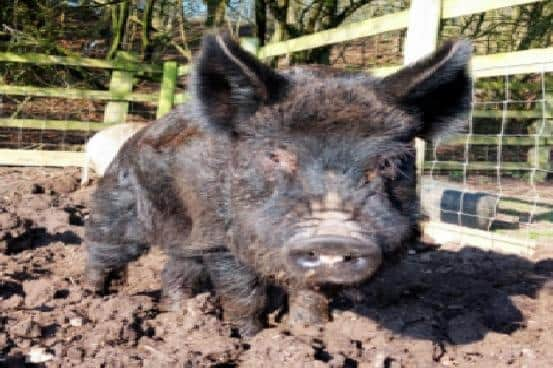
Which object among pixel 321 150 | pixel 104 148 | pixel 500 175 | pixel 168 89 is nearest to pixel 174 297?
pixel 321 150

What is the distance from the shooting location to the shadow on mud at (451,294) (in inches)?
140

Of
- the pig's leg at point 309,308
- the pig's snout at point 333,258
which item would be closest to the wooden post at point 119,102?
the pig's leg at point 309,308

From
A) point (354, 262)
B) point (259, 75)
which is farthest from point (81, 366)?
point (259, 75)

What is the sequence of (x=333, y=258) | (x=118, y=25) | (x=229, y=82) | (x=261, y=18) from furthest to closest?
(x=118, y=25), (x=261, y=18), (x=229, y=82), (x=333, y=258)

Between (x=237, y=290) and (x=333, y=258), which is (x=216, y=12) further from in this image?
(x=333, y=258)

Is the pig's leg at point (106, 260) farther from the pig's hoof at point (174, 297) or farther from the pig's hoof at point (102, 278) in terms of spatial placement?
the pig's hoof at point (174, 297)

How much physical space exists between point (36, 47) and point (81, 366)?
10.1 meters

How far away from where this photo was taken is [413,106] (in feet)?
10.2

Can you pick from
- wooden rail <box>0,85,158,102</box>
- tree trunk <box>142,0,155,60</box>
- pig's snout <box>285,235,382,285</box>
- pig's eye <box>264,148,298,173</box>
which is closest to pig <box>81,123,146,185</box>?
wooden rail <box>0,85,158,102</box>

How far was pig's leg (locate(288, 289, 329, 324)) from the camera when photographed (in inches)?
145

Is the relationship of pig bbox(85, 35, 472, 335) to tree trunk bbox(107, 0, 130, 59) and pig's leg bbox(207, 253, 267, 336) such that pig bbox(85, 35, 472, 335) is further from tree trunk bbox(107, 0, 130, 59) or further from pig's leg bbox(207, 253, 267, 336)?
tree trunk bbox(107, 0, 130, 59)

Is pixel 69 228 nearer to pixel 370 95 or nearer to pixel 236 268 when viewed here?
pixel 236 268

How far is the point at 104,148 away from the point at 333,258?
6978 millimetres

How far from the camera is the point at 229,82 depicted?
9.91ft
